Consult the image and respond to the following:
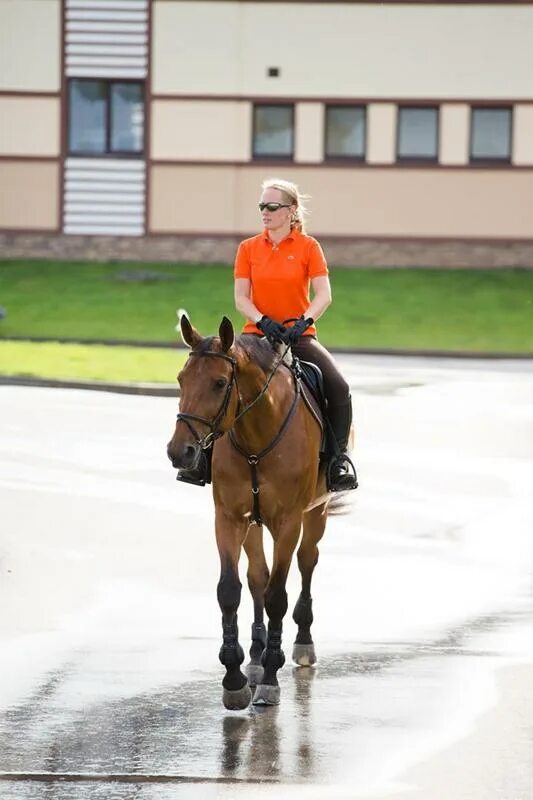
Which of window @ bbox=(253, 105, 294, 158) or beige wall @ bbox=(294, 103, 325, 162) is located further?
window @ bbox=(253, 105, 294, 158)

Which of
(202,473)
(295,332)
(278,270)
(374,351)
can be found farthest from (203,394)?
(374,351)

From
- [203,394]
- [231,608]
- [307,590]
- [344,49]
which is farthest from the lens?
[344,49]

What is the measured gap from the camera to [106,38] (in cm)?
4900

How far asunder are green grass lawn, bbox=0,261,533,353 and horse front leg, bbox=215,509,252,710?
87.1ft

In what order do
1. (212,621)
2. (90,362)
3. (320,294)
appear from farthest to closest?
(90,362) → (212,621) → (320,294)

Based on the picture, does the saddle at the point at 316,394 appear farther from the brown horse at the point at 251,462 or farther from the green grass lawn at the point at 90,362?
the green grass lawn at the point at 90,362

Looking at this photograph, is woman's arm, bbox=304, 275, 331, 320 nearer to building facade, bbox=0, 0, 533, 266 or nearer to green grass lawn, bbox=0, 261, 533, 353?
green grass lawn, bbox=0, 261, 533, 353

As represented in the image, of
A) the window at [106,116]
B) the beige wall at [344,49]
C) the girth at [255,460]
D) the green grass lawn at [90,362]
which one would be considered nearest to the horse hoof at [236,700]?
the girth at [255,460]

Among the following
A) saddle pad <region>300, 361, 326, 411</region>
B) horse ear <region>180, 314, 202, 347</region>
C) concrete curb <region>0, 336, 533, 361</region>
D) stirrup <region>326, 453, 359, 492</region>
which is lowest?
concrete curb <region>0, 336, 533, 361</region>

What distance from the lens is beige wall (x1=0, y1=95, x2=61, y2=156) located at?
49.0 m

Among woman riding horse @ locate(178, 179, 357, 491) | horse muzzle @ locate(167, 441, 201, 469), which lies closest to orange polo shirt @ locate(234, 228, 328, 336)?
woman riding horse @ locate(178, 179, 357, 491)

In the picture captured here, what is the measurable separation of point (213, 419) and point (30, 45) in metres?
41.0

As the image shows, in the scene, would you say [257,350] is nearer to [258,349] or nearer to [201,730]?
[258,349]

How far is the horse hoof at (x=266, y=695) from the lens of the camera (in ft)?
31.4
